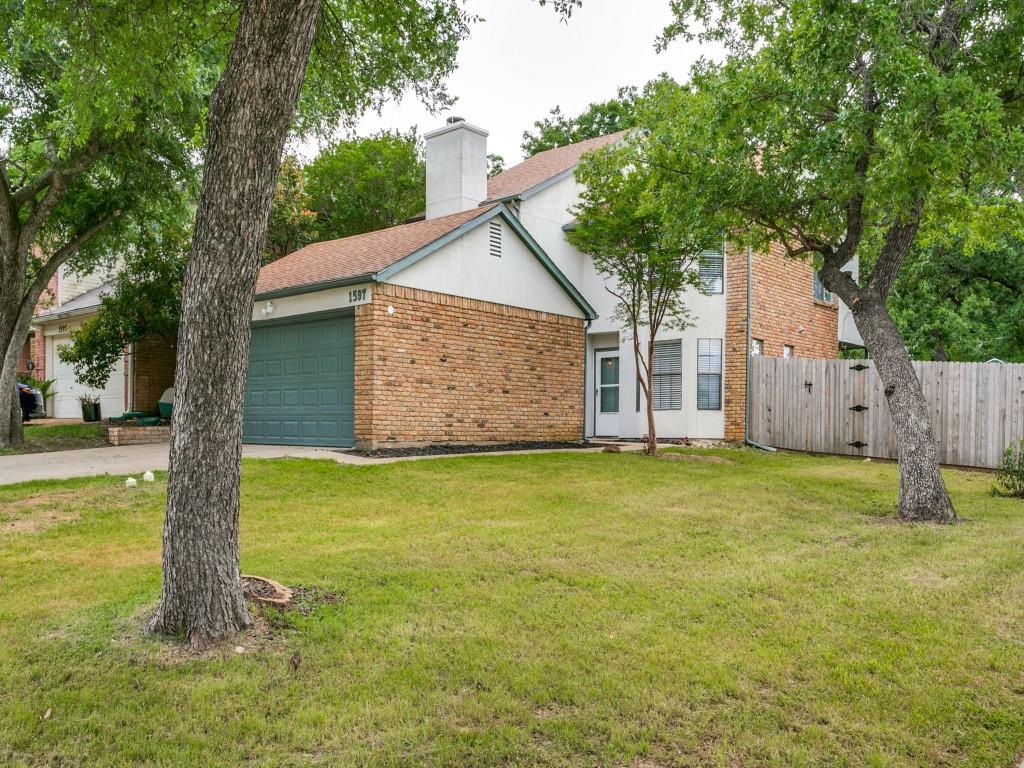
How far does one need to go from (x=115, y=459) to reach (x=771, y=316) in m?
13.3

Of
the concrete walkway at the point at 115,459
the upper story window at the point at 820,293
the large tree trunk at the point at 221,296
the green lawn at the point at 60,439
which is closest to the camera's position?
the large tree trunk at the point at 221,296

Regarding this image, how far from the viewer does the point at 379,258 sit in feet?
43.8

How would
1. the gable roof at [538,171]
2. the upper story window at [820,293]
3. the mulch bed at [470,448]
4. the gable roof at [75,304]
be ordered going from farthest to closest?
the gable roof at [75,304], the upper story window at [820,293], the gable roof at [538,171], the mulch bed at [470,448]

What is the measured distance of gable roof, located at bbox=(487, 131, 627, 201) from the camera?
17.5m

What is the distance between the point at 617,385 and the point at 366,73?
11187 millimetres

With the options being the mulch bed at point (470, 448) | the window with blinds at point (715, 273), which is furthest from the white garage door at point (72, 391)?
the window with blinds at point (715, 273)

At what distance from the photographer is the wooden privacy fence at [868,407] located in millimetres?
12375

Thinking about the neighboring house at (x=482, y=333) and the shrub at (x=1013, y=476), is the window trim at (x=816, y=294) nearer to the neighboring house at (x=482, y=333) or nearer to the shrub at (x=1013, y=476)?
the neighboring house at (x=482, y=333)

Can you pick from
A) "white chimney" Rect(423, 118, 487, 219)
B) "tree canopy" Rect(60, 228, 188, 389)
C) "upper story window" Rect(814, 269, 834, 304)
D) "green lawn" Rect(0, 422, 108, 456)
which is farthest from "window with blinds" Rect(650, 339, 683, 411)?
"green lawn" Rect(0, 422, 108, 456)

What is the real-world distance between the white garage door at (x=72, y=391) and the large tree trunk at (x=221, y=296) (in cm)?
1783

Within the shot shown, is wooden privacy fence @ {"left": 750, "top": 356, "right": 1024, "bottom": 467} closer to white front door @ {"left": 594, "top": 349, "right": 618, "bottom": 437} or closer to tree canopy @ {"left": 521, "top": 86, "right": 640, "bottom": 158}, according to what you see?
white front door @ {"left": 594, "top": 349, "right": 618, "bottom": 437}

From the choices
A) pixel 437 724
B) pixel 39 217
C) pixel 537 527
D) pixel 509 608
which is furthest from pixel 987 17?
pixel 39 217

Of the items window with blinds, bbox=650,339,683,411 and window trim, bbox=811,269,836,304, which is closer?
window with blinds, bbox=650,339,683,411

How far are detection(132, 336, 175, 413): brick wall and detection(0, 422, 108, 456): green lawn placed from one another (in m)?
2.60
